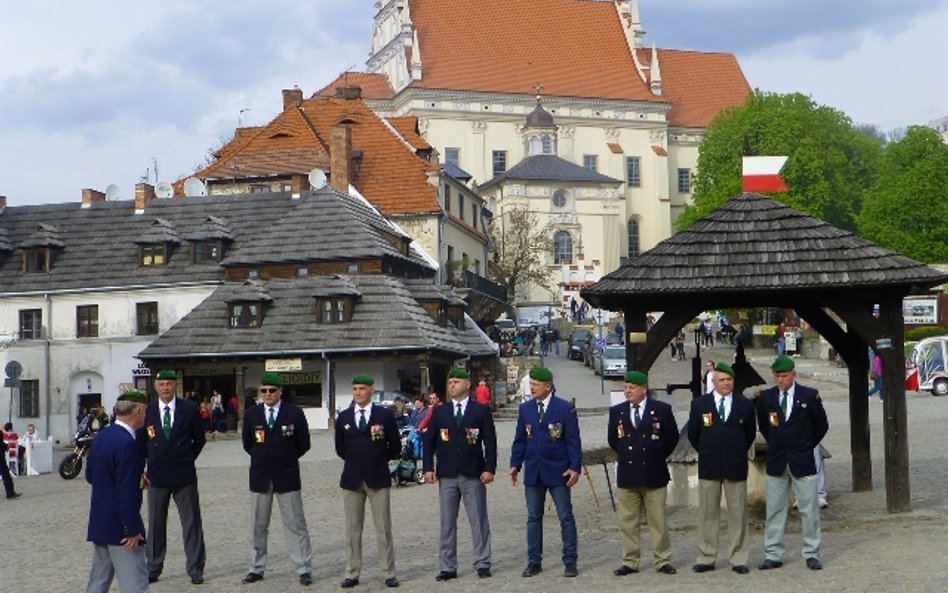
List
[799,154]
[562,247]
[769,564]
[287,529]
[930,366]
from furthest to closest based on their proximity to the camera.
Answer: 1. [562,247]
2. [799,154]
3. [930,366]
4. [287,529]
5. [769,564]

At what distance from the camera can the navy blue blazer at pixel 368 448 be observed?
45.9ft

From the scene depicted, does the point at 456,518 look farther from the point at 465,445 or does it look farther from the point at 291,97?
the point at 291,97

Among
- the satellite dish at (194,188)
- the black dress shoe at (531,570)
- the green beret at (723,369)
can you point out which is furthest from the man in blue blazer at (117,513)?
the satellite dish at (194,188)

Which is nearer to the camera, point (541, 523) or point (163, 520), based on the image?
point (541, 523)

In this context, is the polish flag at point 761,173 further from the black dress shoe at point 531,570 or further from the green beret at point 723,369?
the black dress shoe at point 531,570

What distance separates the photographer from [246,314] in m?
44.8

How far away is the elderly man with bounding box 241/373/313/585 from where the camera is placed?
14.0m

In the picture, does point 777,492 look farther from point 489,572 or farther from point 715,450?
point 489,572

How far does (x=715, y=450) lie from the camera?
555 inches

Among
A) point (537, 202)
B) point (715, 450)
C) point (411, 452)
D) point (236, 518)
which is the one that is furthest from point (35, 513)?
point (537, 202)

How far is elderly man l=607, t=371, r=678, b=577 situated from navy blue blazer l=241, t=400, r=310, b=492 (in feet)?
10.1

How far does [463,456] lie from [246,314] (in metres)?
31.4

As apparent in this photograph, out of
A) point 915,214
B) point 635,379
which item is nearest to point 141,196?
point 635,379

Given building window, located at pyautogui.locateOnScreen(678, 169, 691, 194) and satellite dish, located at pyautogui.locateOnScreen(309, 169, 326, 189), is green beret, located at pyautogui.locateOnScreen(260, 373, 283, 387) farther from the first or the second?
building window, located at pyautogui.locateOnScreen(678, 169, 691, 194)
